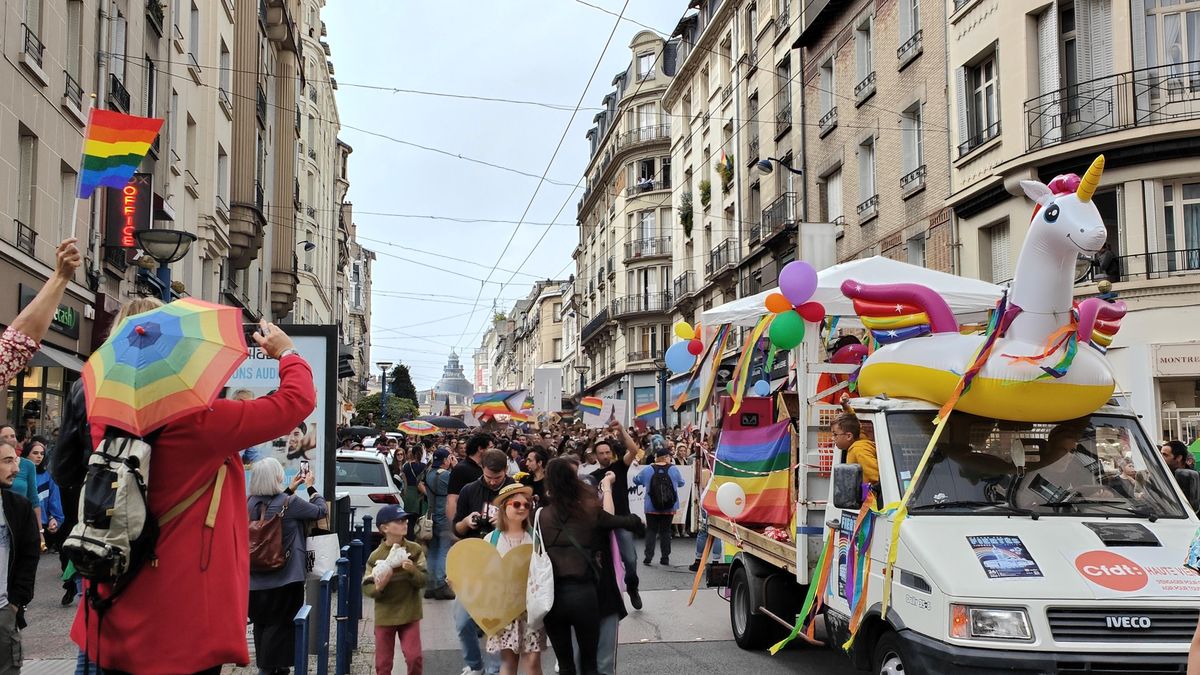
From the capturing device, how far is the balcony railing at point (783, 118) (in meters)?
34.4

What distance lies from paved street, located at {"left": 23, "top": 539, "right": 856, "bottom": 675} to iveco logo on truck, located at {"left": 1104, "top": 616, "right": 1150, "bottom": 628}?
3285 mm

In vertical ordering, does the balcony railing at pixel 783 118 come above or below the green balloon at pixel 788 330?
above

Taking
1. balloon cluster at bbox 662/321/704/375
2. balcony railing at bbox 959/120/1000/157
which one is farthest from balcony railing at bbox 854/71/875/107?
balloon cluster at bbox 662/321/704/375

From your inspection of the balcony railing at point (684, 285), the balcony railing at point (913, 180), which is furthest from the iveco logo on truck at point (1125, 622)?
the balcony railing at point (684, 285)

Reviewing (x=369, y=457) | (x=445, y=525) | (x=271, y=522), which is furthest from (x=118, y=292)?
(x=271, y=522)

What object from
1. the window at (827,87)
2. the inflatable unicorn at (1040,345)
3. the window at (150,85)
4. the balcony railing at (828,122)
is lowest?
the inflatable unicorn at (1040,345)

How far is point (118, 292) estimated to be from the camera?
70.2ft

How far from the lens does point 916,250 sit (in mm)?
25312

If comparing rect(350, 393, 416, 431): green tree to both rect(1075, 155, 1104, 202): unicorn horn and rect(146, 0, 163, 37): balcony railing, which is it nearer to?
rect(146, 0, 163, 37): balcony railing

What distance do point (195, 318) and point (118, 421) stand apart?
1.40 feet

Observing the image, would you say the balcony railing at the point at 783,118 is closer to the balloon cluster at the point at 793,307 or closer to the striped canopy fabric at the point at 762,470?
the striped canopy fabric at the point at 762,470

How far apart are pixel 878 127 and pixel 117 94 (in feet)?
55.3

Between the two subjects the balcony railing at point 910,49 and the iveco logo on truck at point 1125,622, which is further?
the balcony railing at point 910,49

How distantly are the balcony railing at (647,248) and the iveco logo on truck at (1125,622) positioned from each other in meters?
53.3
